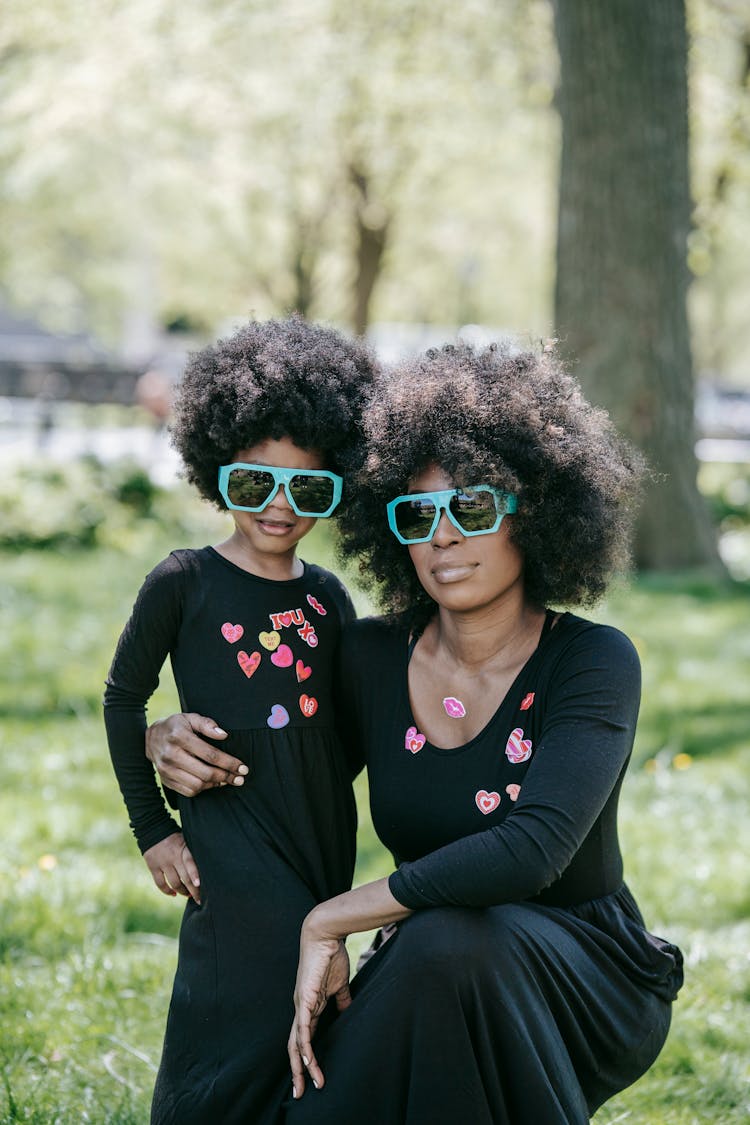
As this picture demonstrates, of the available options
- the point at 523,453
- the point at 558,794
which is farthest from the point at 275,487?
the point at 558,794

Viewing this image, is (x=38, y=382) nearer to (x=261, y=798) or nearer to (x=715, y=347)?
(x=261, y=798)

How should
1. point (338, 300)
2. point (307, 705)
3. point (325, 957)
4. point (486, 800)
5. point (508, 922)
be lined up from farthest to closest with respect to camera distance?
1. point (338, 300)
2. point (307, 705)
3. point (486, 800)
4. point (325, 957)
5. point (508, 922)

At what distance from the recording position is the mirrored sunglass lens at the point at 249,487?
2.93 m

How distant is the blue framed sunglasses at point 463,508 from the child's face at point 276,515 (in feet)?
0.80

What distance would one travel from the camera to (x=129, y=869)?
4.57 meters

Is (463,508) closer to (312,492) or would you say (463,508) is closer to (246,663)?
(312,492)

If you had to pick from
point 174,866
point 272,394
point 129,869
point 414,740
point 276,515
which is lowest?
point 129,869

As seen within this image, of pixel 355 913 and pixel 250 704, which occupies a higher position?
pixel 250 704

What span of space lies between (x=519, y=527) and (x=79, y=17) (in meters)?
14.1

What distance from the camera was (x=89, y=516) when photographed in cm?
1035

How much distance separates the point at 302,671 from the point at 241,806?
1.03 feet

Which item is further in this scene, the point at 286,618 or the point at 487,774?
the point at 286,618

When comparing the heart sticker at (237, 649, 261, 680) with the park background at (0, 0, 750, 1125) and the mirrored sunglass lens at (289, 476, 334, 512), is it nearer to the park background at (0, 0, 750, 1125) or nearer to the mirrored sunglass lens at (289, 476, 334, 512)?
the mirrored sunglass lens at (289, 476, 334, 512)

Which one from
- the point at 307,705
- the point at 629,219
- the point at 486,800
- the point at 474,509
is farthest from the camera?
the point at 629,219
